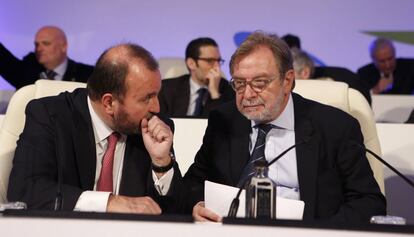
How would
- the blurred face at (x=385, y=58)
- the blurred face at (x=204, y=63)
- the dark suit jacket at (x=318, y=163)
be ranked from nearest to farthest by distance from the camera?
the dark suit jacket at (x=318, y=163) → the blurred face at (x=204, y=63) → the blurred face at (x=385, y=58)

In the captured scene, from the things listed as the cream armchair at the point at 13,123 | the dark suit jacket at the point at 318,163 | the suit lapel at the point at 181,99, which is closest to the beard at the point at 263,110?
the dark suit jacket at the point at 318,163

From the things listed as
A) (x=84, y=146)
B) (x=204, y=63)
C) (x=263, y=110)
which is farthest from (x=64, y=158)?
(x=204, y=63)

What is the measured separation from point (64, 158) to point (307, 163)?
33.7 inches

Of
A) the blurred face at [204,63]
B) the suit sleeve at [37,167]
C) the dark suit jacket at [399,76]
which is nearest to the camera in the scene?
the suit sleeve at [37,167]

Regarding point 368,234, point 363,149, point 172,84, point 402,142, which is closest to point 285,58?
point 363,149

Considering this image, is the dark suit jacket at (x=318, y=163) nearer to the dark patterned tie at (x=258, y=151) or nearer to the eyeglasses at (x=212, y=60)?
the dark patterned tie at (x=258, y=151)

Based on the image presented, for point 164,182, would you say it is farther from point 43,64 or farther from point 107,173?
point 43,64

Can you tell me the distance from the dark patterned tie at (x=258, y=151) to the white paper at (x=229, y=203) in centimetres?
37

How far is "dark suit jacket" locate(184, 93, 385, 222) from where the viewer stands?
303 cm

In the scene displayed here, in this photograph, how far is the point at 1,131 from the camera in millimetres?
3266

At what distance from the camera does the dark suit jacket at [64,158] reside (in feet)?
9.70

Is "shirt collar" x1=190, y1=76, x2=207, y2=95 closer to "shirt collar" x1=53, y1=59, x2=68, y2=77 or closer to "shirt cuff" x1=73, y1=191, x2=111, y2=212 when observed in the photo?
"shirt collar" x1=53, y1=59, x2=68, y2=77

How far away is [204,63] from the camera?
6.28 m

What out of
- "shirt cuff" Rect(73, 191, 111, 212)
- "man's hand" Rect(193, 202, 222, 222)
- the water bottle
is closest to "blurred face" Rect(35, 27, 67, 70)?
"shirt cuff" Rect(73, 191, 111, 212)
